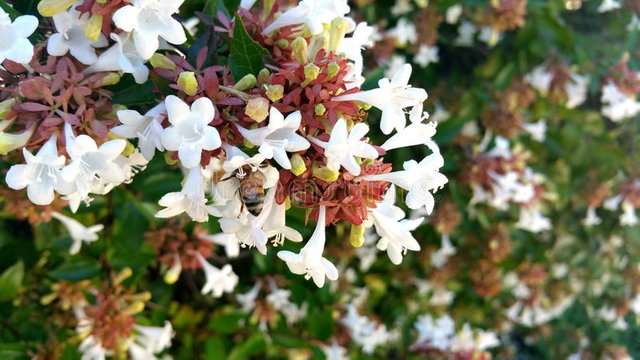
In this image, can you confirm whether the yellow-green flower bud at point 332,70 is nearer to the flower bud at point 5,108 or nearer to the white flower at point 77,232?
the flower bud at point 5,108

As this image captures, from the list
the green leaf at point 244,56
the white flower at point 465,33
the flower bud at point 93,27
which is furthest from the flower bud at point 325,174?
the white flower at point 465,33

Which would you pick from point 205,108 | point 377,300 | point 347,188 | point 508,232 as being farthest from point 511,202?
point 205,108

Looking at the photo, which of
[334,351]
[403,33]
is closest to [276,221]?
[334,351]

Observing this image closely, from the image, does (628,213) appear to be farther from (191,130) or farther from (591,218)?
(191,130)

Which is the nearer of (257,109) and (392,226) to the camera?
(257,109)

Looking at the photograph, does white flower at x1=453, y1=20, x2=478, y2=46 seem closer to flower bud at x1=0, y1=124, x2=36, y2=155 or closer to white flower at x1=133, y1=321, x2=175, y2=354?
white flower at x1=133, y1=321, x2=175, y2=354
